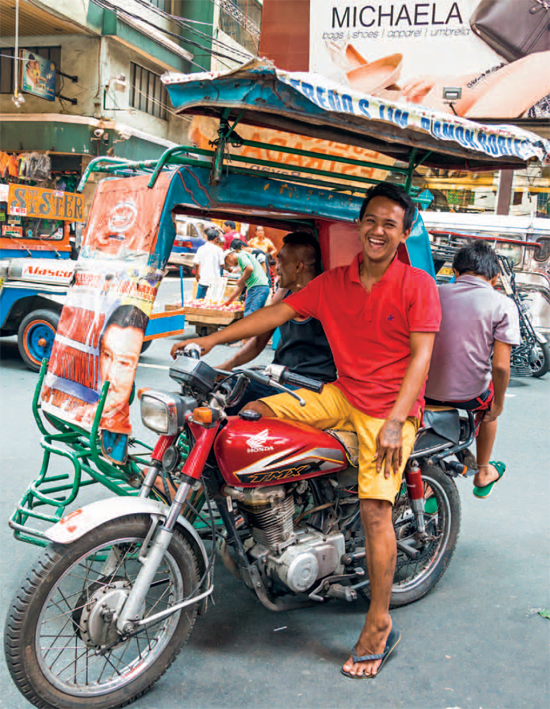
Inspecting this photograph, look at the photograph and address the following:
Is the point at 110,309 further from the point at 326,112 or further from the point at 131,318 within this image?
the point at 326,112

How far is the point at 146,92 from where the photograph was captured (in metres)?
22.6

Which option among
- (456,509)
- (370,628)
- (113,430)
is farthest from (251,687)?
(456,509)

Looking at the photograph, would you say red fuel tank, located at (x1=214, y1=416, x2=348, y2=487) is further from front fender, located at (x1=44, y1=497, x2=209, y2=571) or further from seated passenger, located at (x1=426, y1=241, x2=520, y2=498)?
seated passenger, located at (x1=426, y1=241, x2=520, y2=498)

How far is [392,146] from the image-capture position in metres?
3.47

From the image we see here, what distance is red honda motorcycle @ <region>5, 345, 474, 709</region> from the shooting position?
2.29 meters

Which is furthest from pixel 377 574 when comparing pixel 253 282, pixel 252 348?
pixel 253 282

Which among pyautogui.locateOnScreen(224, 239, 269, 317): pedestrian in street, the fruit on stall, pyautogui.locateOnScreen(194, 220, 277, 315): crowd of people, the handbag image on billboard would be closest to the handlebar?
pyautogui.locateOnScreen(194, 220, 277, 315): crowd of people

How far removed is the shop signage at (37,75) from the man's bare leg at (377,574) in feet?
60.7

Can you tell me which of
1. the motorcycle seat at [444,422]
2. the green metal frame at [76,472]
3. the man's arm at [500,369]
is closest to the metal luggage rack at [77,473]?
the green metal frame at [76,472]

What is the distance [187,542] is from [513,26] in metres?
11.9

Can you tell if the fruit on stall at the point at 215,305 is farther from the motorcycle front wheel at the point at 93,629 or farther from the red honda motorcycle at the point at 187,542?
the motorcycle front wheel at the point at 93,629

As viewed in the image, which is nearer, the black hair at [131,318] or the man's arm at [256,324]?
the man's arm at [256,324]

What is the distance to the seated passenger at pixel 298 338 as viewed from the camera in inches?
138

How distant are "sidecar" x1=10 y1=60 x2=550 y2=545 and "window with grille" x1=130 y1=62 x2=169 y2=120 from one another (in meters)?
19.3
